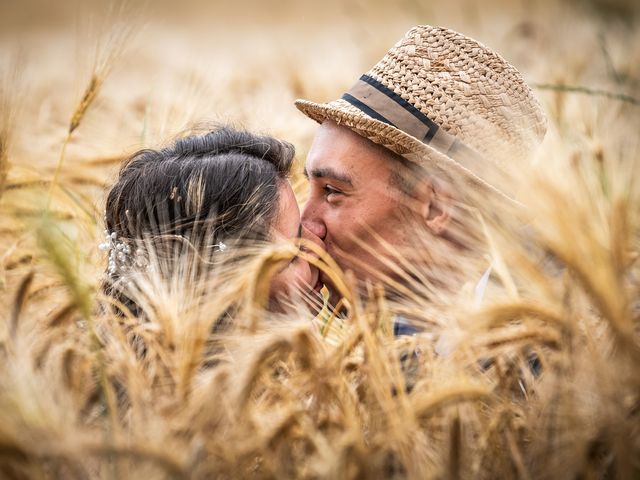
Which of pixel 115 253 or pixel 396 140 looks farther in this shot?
pixel 396 140

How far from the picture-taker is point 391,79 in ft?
8.33

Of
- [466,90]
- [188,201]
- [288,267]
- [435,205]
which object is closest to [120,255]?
[188,201]

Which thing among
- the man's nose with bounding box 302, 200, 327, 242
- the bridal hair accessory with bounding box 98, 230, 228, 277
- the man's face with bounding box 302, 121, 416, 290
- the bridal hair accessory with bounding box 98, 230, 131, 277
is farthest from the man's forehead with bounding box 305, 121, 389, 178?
the bridal hair accessory with bounding box 98, 230, 131, 277

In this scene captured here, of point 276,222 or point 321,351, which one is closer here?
point 321,351

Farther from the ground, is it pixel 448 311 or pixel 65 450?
pixel 448 311

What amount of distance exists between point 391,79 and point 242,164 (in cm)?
67

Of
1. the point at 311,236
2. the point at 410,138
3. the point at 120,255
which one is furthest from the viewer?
the point at 311,236

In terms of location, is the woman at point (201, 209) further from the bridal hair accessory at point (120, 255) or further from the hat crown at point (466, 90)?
the hat crown at point (466, 90)

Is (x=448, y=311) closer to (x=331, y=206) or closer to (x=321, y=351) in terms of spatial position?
(x=321, y=351)

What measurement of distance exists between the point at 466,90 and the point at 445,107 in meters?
0.11

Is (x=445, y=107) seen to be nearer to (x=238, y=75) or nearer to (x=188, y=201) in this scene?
(x=188, y=201)

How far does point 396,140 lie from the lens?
241 cm

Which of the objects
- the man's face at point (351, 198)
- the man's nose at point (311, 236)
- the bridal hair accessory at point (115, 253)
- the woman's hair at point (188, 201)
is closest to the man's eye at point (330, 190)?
the man's face at point (351, 198)

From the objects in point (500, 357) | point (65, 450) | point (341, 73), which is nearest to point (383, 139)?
point (500, 357)
